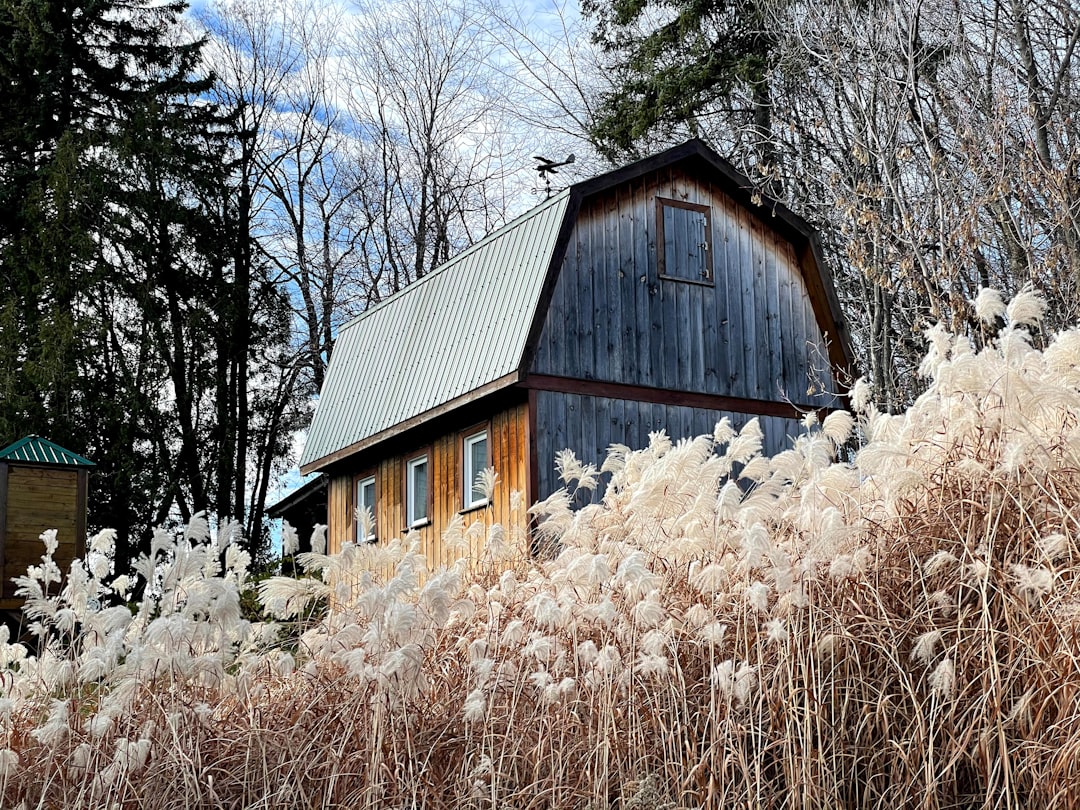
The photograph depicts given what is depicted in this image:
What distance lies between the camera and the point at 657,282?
14289 millimetres

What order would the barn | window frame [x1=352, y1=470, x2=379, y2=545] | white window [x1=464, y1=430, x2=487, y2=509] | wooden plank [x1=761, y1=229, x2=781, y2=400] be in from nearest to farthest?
the barn < white window [x1=464, y1=430, x2=487, y2=509] < wooden plank [x1=761, y1=229, x2=781, y2=400] < window frame [x1=352, y1=470, x2=379, y2=545]

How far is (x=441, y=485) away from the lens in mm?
14477

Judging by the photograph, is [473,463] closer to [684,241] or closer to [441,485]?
[441,485]

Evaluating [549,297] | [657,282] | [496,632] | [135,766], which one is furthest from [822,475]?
[657,282]

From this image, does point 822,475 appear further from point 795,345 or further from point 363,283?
point 363,283

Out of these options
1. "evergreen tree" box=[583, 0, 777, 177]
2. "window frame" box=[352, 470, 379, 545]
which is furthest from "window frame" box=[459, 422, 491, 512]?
"evergreen tree" box=[583, 0, 777, 177]

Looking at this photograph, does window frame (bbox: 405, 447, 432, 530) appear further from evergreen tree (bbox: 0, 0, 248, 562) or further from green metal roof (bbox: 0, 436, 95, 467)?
evergreen tree (bbox: 0, 0, 248, 562)

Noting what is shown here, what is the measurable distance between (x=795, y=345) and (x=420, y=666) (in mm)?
10529

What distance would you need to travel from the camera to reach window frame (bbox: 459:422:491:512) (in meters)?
13.6

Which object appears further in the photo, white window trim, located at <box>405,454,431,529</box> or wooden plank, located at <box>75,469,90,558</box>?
wooden plank, located at <box>75,469,90,558</box>

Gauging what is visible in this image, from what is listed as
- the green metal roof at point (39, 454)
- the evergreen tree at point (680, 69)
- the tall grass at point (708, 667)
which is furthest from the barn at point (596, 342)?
the tall grass at point (708, 667)

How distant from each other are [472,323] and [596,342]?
1477mm

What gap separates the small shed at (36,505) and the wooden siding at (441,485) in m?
3.27

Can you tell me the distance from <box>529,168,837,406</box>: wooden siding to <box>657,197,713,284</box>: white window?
0.29ft
